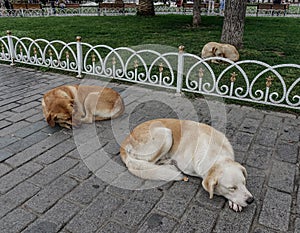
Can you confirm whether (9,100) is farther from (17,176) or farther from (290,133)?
(290,133)

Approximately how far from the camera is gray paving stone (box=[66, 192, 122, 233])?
101 inches

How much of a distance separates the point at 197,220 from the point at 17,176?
2.00 m

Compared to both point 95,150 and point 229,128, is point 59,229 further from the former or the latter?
point 229,128

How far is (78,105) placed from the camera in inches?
170

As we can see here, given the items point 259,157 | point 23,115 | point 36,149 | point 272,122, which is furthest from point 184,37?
point 36,149

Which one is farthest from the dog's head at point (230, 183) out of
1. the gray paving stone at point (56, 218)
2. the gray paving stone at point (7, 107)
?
the gray paving stone at point (7, 107)

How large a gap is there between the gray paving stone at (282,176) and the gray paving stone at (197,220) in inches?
34.2

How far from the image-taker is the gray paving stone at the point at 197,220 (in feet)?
8.38

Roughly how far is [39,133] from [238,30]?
687 centimetres

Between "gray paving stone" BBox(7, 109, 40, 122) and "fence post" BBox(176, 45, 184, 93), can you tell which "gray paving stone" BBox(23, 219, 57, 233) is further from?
"fence post" BBox(176, 45, 184, 93)

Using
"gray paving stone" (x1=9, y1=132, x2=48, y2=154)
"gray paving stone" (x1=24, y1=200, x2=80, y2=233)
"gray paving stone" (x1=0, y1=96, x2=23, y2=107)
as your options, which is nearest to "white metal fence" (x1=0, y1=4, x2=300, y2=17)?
"gray paving stone" (x1=0, y1=96, x2=23, y2=107)

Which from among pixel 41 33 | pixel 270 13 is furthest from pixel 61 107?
pixel 270 13

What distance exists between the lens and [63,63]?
7309mm

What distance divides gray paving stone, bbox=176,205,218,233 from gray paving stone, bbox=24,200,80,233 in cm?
100
